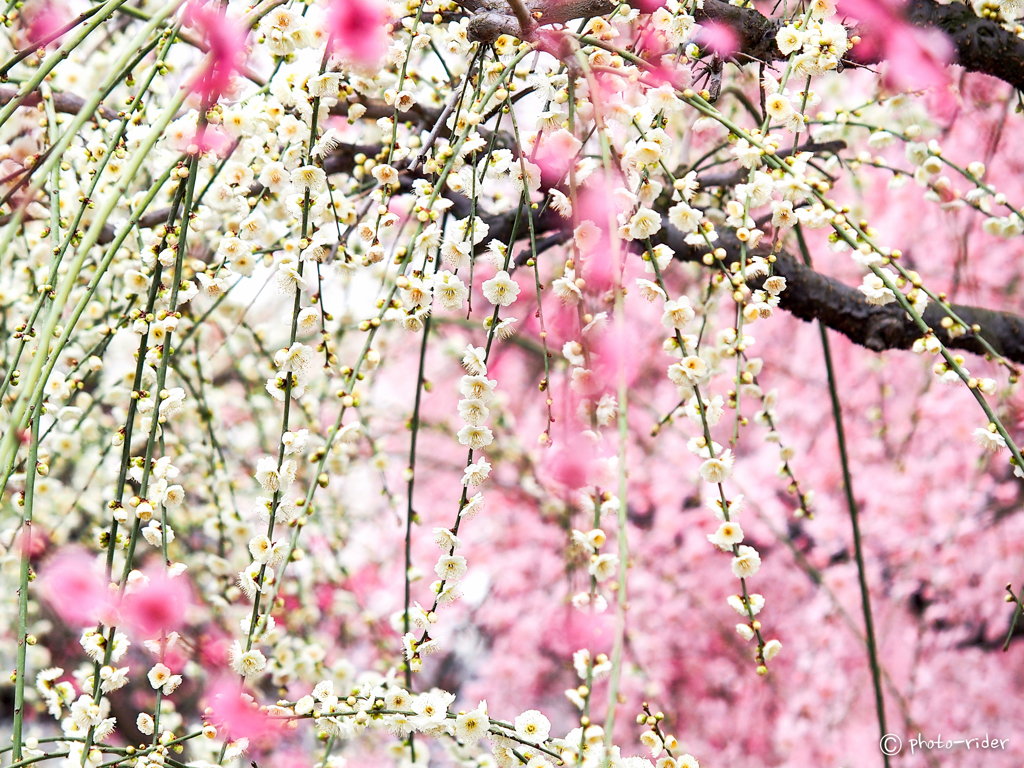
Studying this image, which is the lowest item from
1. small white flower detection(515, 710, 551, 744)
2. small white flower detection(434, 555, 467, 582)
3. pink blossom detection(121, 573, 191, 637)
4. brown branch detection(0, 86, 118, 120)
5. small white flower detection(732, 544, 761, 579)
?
small white flower detection(515, 710, 551, 744)

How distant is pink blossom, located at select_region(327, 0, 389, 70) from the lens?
30.2 inches

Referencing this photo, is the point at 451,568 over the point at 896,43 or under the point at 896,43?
under

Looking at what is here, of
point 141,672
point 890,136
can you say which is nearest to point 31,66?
point 890,136

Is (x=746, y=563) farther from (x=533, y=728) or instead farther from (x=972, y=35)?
(x=972, y=35)

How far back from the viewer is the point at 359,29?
78 centimetres

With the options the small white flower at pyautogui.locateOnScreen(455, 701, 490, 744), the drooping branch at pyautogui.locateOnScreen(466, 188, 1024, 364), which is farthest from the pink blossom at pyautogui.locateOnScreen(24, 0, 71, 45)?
the small white flower at pyautogui.locateOnScreen(455, 701, 490, 744)

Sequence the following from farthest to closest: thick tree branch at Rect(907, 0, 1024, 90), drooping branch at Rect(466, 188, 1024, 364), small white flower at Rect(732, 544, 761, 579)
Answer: drooping branch at Rect(466, 188, 1024, 364) < thick tree branch at Rect(907, 0, 1024, 90) < small white flower at Rect(732, 544, 761, 579)

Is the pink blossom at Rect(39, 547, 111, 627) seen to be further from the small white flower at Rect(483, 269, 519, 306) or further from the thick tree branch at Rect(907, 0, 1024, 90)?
the thick tree branch at Rect(907, 0, 1024, 90)

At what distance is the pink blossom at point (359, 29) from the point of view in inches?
30.2

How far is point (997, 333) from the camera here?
1272 mm

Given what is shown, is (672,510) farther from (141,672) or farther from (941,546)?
(141,672)

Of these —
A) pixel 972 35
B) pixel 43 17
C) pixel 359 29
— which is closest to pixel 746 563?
pixel 359 29

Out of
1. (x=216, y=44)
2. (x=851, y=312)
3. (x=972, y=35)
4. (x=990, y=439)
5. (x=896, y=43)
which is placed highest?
(x=972, y=35)

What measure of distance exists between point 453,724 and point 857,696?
90.8 inches
